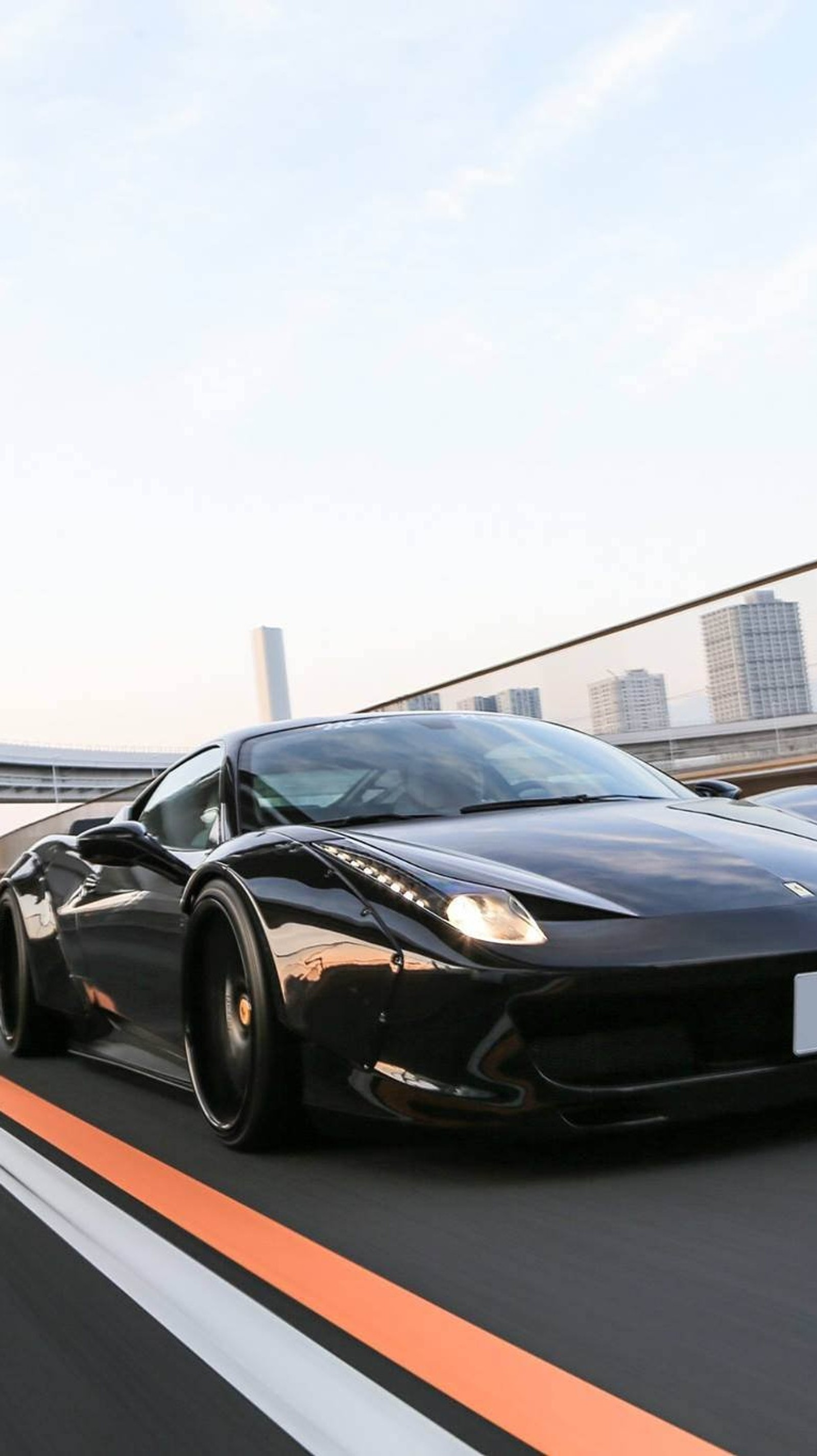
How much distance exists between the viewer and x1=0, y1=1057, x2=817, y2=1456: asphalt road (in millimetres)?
2133

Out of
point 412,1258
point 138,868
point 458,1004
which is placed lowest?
point 412,1258

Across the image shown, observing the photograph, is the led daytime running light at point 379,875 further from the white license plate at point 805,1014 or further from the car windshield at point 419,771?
the white license plate at point 805,1014

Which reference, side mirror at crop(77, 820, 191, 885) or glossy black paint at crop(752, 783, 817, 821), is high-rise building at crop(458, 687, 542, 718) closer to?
glossy black paint at crop(752, 783, 817, 821)

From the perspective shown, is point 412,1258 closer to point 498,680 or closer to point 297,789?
point 297,789

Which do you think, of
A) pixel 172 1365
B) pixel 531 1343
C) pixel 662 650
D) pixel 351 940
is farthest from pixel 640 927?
pixel 662 650

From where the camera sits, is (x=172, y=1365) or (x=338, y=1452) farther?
(x=172, y=1365)

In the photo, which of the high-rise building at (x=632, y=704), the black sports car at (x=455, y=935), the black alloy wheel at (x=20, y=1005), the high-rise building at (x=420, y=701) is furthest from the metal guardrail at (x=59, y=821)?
the black sports car at (x=455, y=935)

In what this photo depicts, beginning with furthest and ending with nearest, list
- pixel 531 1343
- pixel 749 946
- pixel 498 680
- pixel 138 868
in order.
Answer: pixel 498 680
pixel 138 868
pixel 749 946
pixel 531 1343

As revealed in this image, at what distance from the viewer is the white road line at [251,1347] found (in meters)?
2.04

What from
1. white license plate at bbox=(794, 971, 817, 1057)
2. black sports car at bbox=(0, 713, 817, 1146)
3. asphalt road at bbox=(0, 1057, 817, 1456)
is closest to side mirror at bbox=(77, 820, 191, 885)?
black sports car at bbox=(0, 713, 817, 1146)

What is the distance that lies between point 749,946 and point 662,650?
7.08 m

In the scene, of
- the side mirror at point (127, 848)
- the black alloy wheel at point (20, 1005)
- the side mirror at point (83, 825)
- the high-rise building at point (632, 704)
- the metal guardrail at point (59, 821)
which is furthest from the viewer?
the metal guardrail at point (59, 821)

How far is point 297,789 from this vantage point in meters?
4.62

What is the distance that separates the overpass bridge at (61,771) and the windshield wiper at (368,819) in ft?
176
